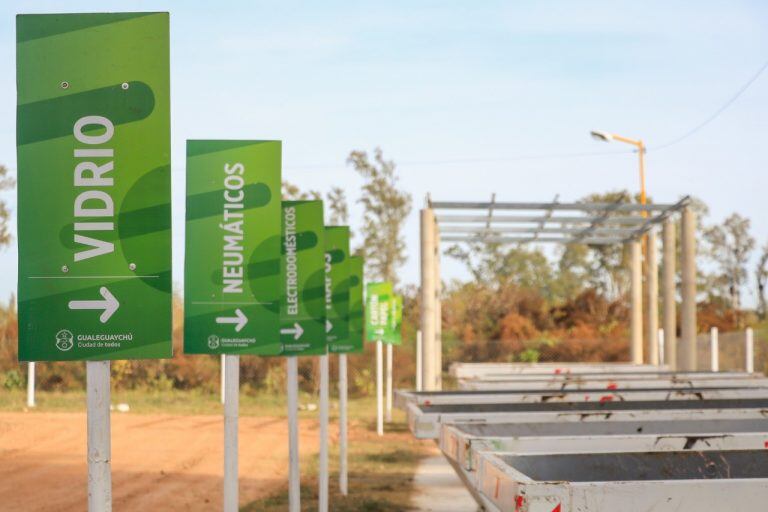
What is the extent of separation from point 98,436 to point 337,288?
952cm

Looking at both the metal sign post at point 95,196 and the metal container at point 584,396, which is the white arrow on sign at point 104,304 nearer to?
the metal sign post at point 95,196

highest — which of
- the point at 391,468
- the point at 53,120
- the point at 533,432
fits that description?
the point at 53,120

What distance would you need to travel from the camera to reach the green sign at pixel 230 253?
8109 millimetres

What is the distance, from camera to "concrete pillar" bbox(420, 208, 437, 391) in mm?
23375

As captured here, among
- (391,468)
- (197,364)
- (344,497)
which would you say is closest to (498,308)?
(197,364)

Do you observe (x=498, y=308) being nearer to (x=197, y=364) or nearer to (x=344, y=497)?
(x=197, y=364)

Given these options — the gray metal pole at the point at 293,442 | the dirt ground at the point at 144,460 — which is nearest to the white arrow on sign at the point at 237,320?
the gray metal pole at the point at 293,442

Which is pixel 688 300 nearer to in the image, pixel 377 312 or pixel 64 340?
pixel 377 312

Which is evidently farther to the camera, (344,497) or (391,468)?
(391,468)

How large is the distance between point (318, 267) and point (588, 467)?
6.70 m

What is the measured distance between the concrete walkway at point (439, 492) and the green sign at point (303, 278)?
A: 11.4 feet

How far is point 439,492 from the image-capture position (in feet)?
53.9

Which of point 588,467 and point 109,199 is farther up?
point 109,199

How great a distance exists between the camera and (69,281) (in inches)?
215
